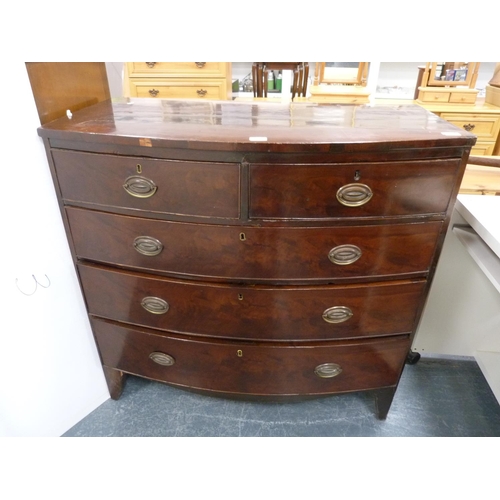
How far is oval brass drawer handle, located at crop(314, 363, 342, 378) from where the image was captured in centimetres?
110

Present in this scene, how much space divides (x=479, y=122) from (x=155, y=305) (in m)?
2.73

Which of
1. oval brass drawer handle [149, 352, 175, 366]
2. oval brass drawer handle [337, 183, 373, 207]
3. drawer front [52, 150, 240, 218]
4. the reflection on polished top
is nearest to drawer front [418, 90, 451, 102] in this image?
the reflection on polished top

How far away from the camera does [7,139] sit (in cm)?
87

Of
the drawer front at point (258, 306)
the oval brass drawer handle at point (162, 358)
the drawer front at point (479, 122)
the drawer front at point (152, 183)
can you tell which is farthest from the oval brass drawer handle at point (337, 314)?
the drawer front at point (479, 122)

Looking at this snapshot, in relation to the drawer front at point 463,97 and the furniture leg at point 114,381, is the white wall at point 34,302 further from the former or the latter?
the drawer front at point 463,97

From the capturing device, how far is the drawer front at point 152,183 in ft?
2.68

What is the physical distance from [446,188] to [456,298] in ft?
2.28

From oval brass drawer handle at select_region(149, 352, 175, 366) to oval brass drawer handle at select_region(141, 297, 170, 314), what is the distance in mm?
161

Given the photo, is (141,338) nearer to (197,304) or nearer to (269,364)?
(197,304)

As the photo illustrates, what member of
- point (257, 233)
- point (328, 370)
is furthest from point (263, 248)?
point (328, 370)

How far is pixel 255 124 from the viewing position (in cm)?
92

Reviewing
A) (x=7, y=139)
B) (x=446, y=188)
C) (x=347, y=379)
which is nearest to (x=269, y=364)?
(x=347, y=379)

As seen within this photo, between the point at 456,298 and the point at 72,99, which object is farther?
the point at 456,298

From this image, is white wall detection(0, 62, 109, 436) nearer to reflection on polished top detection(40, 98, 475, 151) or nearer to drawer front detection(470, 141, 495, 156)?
reflection on polished top detection(40, 98, 475, 151)
